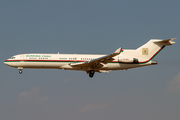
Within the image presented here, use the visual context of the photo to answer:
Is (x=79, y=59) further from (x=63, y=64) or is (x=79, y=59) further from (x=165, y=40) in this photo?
(x=165, y=40)

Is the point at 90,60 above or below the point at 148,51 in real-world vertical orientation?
below

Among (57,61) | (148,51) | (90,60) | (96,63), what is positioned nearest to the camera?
(96,63)

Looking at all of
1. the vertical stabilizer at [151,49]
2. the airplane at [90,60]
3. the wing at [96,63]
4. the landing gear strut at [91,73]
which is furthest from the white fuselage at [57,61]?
the vertical stabilizer at [151,49]

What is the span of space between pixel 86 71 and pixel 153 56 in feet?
39.7

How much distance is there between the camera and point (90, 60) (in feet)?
178

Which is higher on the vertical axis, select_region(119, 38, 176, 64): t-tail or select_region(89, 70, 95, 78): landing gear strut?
select_region(119, 38, 176, 64): t-tail

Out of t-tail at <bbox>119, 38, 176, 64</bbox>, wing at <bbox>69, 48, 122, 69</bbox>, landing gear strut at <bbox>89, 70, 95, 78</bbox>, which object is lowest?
landing gear strut at <bbox>89, 70, 95, 78</bbox>

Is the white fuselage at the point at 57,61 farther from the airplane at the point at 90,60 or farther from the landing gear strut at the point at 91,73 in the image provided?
the landing gear strut at the point at 91,73

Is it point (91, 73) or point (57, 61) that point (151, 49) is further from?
point (57, 61)

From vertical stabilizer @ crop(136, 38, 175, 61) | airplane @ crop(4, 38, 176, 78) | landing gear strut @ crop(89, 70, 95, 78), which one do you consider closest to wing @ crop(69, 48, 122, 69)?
airplane @ crop(4, 38, 176, 78)

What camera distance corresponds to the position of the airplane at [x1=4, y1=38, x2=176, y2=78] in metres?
53.9

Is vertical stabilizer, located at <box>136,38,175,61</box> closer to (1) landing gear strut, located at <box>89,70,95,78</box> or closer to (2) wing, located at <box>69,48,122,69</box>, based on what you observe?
(2) wing, located at <box>69,48,122,69</box>

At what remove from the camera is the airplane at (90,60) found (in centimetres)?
5391

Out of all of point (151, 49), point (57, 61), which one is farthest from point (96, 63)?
point (151, 49)
